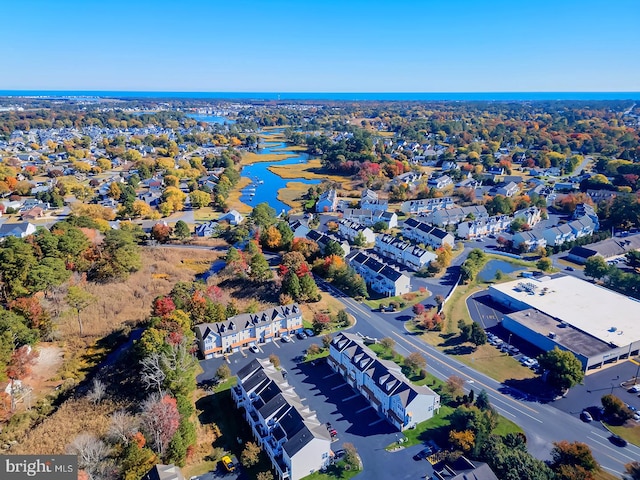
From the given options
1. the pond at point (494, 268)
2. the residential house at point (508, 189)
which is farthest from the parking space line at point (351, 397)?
the residential house at point (508, 189)

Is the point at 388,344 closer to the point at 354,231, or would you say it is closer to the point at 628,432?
the point at 628,432

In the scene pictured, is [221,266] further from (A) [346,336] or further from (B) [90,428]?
(B) [90,428]

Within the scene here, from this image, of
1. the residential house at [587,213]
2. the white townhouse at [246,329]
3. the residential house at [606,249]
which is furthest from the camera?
Result: the residential house at [587,213]

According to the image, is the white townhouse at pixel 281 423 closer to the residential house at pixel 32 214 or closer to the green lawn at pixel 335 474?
the green lawn at pixel 335 474

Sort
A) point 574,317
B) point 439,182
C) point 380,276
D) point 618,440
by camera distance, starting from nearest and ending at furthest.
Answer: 1. point 618,440
2. point 574,317
3. point 380,276
4. point 439,182

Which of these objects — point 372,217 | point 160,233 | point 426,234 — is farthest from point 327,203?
point 160,233

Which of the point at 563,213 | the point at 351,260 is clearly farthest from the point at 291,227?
the point at 563,213
